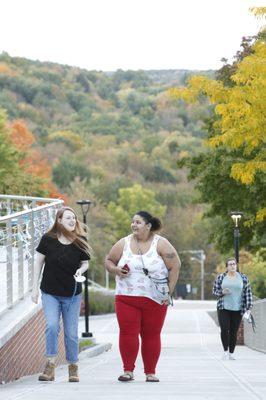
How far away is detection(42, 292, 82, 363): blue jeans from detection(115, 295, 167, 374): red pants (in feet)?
1.50

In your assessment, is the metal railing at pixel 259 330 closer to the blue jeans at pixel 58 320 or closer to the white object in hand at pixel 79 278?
the blue jeans at pixel 58 320

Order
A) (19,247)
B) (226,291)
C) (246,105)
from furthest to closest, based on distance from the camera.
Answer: (246,105) < (226,291) < (19,247)

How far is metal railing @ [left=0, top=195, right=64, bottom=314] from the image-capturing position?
44.7ft

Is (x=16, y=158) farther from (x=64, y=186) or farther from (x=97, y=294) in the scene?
(x=64, y=186)

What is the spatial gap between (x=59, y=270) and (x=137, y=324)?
0.96 m

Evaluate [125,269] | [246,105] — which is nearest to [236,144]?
[246,105]

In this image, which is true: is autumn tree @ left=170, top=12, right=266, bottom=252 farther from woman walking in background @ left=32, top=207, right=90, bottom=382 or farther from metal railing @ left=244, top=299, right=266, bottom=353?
woman walking in background @ left=32, top=207, right=90, bottom=382

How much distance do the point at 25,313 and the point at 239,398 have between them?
4.55m

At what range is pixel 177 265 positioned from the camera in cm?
1219

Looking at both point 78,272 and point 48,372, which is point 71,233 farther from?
point 48,372

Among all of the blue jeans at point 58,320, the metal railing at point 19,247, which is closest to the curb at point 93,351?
the metal railing at point 19,247

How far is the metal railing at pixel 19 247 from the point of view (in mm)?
13617

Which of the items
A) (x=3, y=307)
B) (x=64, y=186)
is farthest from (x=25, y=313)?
(x=64, y=186)

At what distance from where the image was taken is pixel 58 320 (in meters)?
12.3
